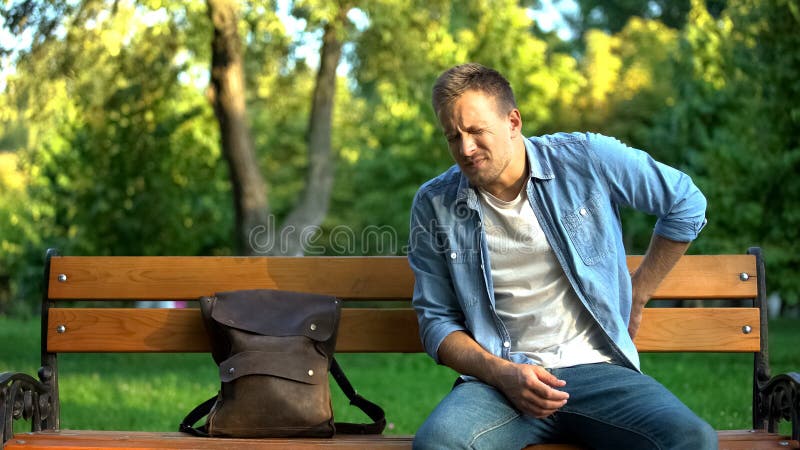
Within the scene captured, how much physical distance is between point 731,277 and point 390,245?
12181 mm

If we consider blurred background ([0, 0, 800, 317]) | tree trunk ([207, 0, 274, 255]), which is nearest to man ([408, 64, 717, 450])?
blurred background ([0, 0, 800, 317])

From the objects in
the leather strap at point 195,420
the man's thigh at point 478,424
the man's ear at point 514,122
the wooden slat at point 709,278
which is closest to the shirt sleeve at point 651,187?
the man's ear at point 514,122

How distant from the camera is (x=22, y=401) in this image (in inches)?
163

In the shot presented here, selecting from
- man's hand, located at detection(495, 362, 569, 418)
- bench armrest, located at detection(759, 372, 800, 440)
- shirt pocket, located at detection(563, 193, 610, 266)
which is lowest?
bench armrest, located at detection(759, 372, 800, 440)

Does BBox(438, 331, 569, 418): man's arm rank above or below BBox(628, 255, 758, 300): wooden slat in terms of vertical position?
below

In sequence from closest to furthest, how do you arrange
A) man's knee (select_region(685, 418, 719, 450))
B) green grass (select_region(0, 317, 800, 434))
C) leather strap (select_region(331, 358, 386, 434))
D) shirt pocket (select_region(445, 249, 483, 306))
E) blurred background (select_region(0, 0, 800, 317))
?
man's knee (select_region(685, 418, 719, 450)) → shirt pocket (select_region(445, 249, 483, 306)) → leather strap (select_region(331, 358, 386, 434)) → green grass (select_region(0, 317, 800, 434)) → blurred background (select_region(0, 0, 800, 317))

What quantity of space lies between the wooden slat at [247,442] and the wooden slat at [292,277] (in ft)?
2.22

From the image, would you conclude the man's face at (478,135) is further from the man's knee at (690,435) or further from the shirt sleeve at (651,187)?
the man's knee at (690,435)

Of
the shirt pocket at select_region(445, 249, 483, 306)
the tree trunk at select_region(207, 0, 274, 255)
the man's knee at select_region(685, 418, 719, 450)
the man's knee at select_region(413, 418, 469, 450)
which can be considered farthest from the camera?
the tree trunk at select_region(207, 0, 274, 255)

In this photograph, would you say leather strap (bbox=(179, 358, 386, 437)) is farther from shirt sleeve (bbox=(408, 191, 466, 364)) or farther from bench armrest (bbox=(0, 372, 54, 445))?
bench armrest (bbox=(0, 372, 54, 445))

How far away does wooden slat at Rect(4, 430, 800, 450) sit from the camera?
3.88m

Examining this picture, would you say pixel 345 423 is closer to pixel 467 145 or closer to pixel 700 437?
pixel 467 145

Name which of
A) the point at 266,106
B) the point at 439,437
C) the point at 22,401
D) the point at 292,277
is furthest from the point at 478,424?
the point at 266,106

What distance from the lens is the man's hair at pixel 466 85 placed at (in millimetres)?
3820
